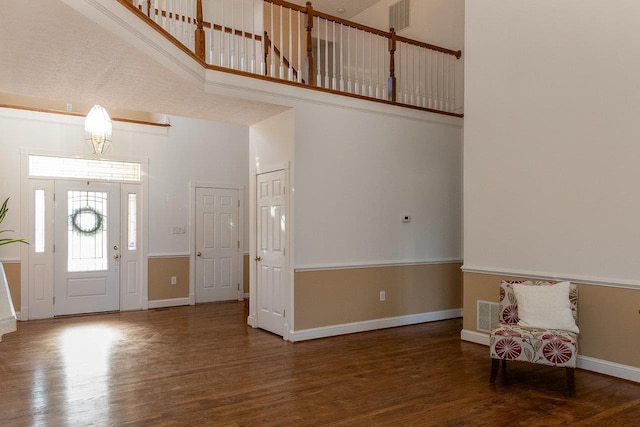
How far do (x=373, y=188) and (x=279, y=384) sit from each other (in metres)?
2.91

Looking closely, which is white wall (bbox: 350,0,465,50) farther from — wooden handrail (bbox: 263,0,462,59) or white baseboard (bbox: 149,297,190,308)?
white baseboard (bbox: 149,297,190,308)

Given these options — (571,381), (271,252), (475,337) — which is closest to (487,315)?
(475,337)

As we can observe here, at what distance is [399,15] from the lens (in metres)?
7.95

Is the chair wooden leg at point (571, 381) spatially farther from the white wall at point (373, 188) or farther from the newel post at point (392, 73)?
the newel post at point (392, 73)

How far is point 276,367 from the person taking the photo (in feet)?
14.5

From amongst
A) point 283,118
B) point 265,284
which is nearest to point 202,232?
point 265,284

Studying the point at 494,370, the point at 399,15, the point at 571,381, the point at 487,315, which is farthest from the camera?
the point at 399,15

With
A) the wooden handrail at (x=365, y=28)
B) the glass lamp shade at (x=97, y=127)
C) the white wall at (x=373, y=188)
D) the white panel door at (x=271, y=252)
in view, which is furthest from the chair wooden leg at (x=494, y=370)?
the glass lamp shade at (x=97, y=127)

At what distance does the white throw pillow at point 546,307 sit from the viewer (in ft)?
13.0

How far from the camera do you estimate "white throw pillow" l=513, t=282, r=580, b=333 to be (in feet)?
13.0

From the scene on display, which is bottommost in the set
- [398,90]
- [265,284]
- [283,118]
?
[265,284]

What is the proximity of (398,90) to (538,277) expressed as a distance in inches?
128

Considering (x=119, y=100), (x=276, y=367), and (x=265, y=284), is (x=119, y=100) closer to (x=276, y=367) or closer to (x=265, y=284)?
(x=265, y=284)

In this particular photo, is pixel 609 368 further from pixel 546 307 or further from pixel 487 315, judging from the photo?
pixel 487 315
